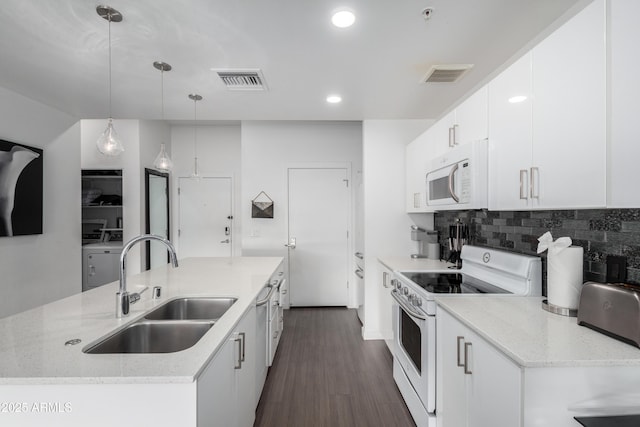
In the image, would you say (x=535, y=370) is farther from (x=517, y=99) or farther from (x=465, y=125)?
(x=465, y=125)

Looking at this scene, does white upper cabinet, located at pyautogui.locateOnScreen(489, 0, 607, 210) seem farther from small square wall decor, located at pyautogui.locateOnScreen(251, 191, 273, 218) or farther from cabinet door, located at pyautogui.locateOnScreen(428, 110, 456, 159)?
small square wall decor, located at pyautogui.locateOnScreen(251, 191, 273, 218)

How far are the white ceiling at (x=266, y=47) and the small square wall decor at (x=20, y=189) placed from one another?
548 mm

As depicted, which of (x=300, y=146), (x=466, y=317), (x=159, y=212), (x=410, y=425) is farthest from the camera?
(x=159, y=212)

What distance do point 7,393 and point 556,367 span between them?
1678mm

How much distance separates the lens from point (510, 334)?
1.16m

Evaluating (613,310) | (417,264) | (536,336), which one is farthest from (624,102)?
(417,264)

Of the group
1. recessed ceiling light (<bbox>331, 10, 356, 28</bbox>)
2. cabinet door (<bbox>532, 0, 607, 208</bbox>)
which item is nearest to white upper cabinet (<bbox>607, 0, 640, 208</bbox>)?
cabinet door (<bbox>532, 0, 607, 208</bbox>)

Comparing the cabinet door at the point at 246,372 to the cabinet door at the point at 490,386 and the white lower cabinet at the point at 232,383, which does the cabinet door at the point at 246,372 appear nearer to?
the white lower cabinet at the point at 232,383

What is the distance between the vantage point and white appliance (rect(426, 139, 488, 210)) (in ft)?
6.15

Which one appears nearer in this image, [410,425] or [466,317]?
[466,317]

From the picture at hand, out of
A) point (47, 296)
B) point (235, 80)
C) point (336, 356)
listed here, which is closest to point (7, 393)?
point (235, 80)

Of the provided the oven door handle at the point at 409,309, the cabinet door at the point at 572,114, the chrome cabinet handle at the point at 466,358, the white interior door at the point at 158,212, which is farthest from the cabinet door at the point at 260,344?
the white interior door at the point at 158,212

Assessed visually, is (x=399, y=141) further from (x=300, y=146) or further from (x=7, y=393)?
(x=7, y=393)

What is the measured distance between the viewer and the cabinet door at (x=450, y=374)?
142 cm
